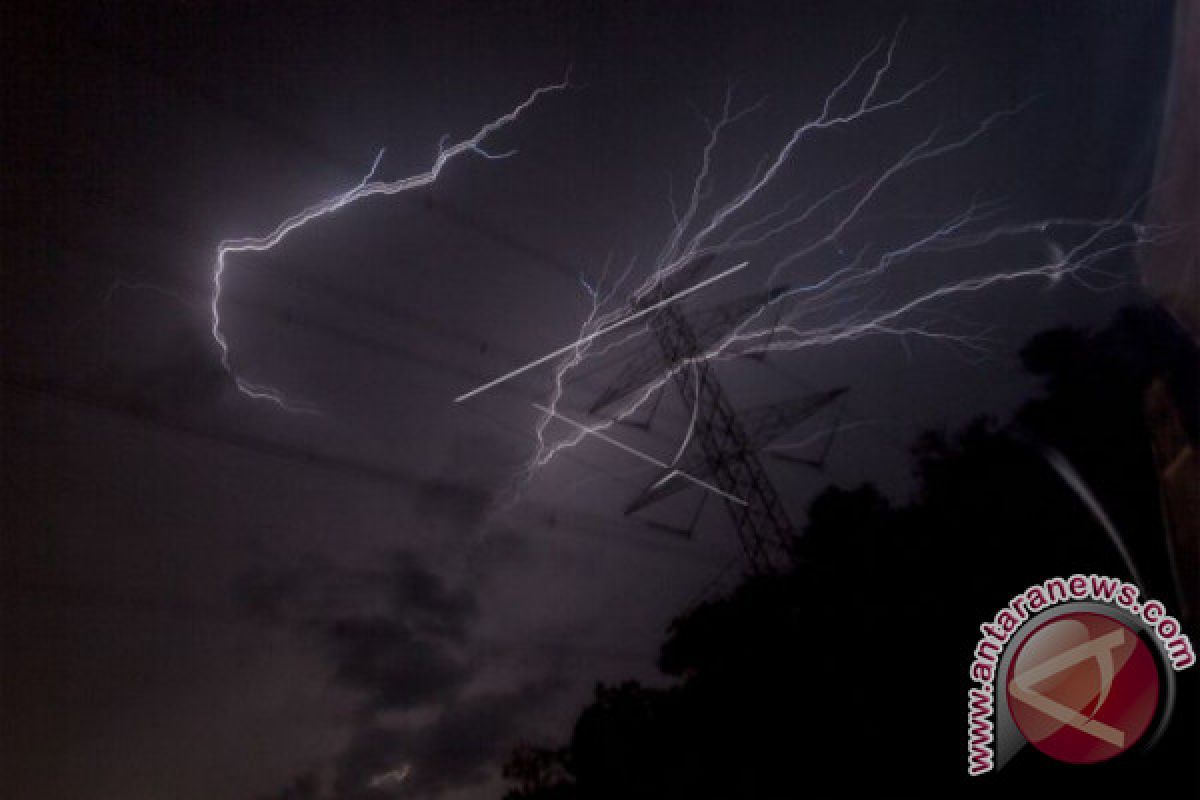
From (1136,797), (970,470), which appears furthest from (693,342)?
(1136,797)

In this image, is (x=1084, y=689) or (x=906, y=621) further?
(x=906, y=621)

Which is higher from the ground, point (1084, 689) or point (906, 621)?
point (906, 621)

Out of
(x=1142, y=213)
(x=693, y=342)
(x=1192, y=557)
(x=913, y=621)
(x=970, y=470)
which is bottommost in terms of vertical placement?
(x=1192, y=557)

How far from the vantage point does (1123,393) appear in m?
15.3

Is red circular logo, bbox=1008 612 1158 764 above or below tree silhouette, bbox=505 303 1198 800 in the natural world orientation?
below

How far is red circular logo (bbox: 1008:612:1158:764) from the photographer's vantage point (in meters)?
9.22

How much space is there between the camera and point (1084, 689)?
9.33m

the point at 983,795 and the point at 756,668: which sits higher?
the point at 756,668

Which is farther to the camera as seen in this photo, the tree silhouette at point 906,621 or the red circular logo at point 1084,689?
the tree silhouette at point 906,621

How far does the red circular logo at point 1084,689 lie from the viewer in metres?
9.22

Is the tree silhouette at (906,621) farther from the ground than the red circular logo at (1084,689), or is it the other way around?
the tree silhouette at (906,621)

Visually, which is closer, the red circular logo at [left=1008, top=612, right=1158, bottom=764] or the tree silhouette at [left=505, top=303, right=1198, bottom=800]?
the red circular logo at [left=1008, top=612, right=1158, bottom=764]

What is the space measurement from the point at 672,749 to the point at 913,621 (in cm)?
471

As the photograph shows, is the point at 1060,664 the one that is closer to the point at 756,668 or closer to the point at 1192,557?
the point at 1192,557
